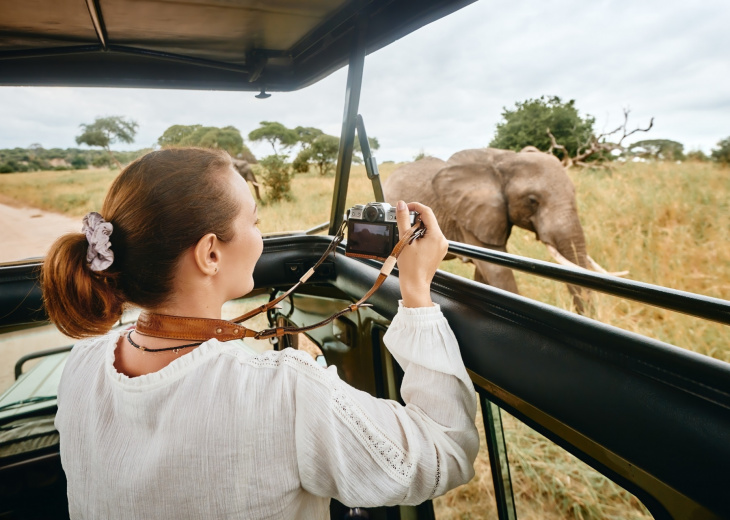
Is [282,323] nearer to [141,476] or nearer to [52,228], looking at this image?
[52,228]

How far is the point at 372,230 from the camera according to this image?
3.56ft

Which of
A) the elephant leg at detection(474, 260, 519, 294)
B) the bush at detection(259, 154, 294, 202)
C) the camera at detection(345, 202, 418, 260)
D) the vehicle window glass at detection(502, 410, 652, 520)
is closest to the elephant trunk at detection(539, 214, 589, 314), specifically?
the elephant leg at detection(474, 260, 519, 294)

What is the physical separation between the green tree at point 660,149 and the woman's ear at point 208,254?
8.04 ft

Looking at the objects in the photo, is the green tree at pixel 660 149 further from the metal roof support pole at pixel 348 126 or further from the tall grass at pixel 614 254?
the metal roof support pole at pixel 348 126

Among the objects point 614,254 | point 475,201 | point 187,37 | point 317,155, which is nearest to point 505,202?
point 475,201

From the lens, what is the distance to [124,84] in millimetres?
1695

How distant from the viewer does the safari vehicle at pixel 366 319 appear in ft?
1.81

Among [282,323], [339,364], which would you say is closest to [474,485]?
[339,364]

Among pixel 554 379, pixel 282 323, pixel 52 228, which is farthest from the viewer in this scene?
pixel 282 323

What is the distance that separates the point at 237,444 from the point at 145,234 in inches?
15.5

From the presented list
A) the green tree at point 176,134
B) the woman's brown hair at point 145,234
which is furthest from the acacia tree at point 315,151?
the woman's brown hair at point 145,234

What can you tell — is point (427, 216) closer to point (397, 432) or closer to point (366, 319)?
point (397, 432)

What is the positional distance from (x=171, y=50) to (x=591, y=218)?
373 cm

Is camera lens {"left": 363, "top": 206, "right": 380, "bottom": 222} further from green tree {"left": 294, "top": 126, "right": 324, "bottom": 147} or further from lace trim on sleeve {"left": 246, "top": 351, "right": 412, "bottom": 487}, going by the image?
green tree {"left": 294, "top": 126, "right": 324, "bottom": 147}
